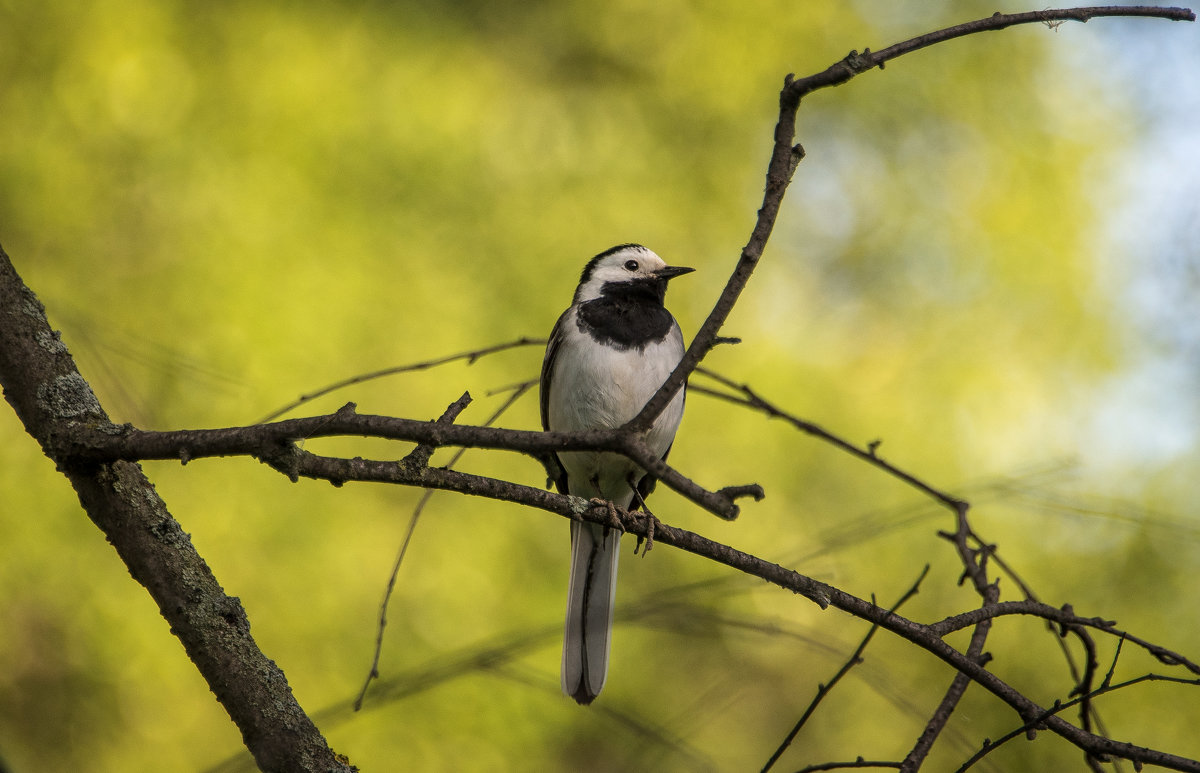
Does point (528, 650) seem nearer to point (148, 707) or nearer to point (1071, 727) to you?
point (1071, 727)

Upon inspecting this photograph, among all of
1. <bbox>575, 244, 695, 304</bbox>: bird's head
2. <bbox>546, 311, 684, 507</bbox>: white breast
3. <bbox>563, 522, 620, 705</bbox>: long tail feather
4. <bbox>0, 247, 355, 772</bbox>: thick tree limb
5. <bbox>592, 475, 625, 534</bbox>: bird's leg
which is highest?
<bbox>575, 244, 695, 304</bbox>: bird's head

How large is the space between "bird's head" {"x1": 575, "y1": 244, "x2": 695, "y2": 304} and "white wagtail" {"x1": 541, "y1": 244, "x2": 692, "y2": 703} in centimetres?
3

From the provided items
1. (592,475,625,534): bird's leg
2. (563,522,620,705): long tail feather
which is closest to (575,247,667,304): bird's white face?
(563,522,620,705): long tail feather

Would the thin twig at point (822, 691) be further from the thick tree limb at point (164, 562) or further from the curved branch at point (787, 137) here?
the thick tree limb at point (164, 562)

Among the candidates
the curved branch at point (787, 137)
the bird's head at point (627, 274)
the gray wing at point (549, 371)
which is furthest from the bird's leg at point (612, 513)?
the bird's head at point (627, 274)

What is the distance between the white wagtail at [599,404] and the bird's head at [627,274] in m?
0.03

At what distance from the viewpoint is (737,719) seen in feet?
15.7

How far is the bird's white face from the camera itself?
3949 mm

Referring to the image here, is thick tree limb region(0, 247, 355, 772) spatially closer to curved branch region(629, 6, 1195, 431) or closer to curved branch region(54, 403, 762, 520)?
curved branch region(54, 403, 762, 520)

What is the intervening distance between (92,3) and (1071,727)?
5726 mm

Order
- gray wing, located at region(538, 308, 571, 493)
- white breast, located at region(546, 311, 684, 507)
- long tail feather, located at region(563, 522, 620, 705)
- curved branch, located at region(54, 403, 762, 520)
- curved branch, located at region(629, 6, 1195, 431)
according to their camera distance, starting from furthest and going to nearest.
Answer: gray wing, located at region(538, 308, 571, 493) → white breast, located at region(546, 311, 684, 507) → long tail feather, located at region(563, 522, 620, 705) → curved branch, located at region(629, 6, 1195, 431) → curved branch, located at region(54, 403, 762, 520)

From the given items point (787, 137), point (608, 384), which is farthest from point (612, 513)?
point (608, 384)

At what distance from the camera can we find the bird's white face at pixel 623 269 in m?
3.95

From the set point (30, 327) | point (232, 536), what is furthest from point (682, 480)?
point (232, 536)
